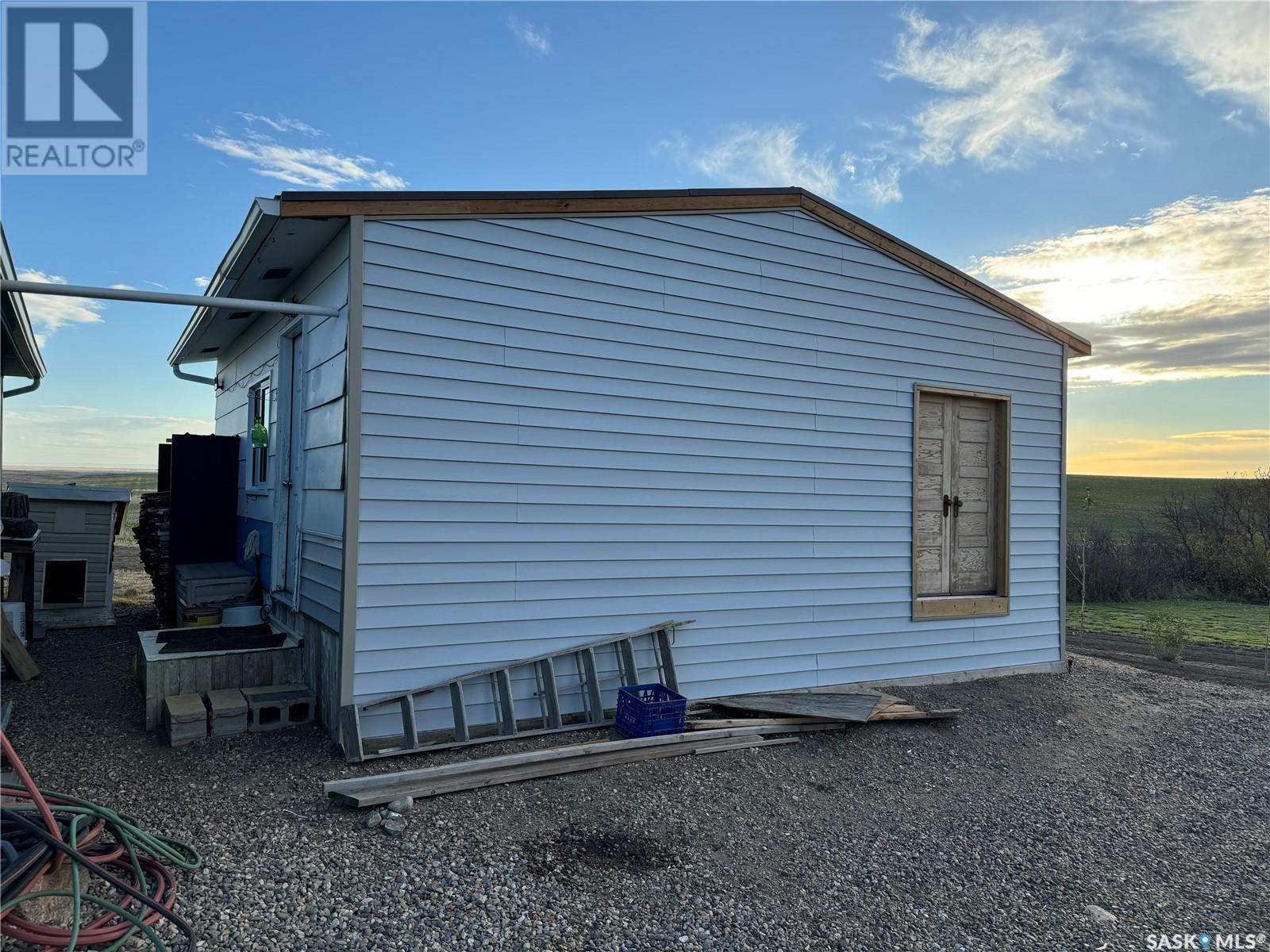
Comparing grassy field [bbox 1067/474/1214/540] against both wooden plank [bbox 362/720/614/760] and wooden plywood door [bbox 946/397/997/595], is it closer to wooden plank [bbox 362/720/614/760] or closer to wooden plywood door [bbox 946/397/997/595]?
wooden plywood door [bbox 946/397/997/595]

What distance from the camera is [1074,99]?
297 inches

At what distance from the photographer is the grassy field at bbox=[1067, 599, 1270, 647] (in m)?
11.6

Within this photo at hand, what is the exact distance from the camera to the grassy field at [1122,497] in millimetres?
22906

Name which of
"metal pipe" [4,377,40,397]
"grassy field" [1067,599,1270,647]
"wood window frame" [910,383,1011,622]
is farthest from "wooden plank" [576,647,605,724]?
"grassy field" [1067,599,1270,647]

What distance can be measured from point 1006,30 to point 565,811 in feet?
25.0

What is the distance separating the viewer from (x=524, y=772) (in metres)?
4.21

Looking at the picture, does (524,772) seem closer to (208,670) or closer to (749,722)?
(749,722)

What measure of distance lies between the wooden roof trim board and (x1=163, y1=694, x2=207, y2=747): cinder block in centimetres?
309

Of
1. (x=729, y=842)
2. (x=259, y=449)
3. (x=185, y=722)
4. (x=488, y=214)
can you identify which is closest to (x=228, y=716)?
(x=185, y=722)

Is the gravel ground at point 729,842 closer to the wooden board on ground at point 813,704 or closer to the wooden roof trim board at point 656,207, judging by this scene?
the wooden board on ground at point 813,704

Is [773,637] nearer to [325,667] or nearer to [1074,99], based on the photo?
[325,667]

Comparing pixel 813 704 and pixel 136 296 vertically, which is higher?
pixel 136 296

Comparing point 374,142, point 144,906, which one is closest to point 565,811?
point 144,906

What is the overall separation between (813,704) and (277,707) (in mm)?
3721
